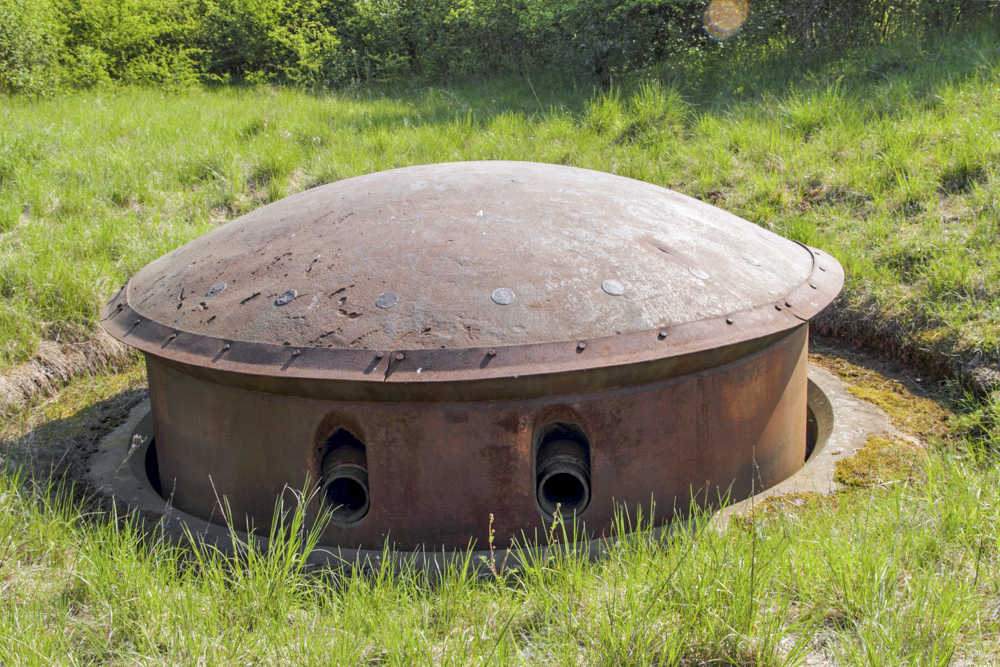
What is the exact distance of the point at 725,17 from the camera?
7.87 meters

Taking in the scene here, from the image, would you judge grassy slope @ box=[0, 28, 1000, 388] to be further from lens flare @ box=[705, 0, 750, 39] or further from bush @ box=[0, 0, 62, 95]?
bush @ box=[0, 0, 62, 95]

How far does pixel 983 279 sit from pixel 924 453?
4.70 ft

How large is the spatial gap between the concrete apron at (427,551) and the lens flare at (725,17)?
17.4 ft

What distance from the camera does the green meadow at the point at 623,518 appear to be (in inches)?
68.5

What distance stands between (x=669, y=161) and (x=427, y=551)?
14.2 feet

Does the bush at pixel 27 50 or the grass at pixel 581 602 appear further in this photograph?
the bush at pixel 27 50

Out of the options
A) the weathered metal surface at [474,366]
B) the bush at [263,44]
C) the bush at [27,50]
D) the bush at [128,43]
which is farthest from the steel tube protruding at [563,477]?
the bush at [128,43]

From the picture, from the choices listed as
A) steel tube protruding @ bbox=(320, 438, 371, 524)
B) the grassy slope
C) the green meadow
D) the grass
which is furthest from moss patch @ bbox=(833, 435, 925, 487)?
steel tube protruding @ bbox=(320, 438, 371, 524)

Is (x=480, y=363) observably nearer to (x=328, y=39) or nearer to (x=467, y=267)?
(x=467, y=267)

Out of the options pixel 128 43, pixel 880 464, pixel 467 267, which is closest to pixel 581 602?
pixel 467 267

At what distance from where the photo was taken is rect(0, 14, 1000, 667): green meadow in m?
1.74

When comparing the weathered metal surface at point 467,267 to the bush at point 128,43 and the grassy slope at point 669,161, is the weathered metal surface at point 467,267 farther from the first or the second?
the bush at point 128,43

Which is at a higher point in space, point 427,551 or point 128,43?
point 128,43

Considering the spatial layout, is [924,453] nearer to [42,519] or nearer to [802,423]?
[802,423]
